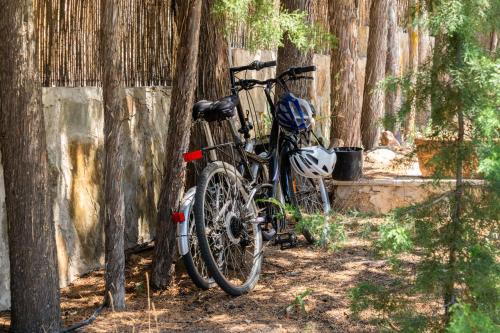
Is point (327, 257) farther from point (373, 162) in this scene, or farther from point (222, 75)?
point (373, 162)

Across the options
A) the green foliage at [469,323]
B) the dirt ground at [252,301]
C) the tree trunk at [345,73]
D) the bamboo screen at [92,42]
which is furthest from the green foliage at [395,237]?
the tree trunk at [345,73]

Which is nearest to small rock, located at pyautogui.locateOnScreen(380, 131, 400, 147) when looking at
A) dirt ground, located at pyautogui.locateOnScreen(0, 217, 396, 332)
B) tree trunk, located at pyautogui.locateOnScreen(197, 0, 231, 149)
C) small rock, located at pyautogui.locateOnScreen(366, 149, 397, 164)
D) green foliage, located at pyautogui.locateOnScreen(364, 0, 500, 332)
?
small rock, located at pyautogui.locateOnScreen(366, 149, 397, 164)

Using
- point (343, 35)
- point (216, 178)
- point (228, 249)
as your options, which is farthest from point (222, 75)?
point (343, 35)

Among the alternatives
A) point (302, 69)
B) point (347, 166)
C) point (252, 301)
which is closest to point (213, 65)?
point (302, 69)

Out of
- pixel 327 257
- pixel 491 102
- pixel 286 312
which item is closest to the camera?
pixel 491 102

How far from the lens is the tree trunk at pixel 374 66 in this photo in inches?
515

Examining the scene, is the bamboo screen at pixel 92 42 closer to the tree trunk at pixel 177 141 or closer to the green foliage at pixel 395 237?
the tree trunk at pixel 177 141

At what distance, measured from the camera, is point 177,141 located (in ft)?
19.3

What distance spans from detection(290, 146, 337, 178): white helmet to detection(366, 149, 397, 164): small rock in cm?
570

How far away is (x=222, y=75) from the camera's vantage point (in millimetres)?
6484

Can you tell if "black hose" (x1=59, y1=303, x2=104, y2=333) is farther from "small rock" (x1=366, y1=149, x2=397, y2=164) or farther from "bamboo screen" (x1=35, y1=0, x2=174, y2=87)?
"small rock" (x1=366, y1=149, x2=397, y2=164)

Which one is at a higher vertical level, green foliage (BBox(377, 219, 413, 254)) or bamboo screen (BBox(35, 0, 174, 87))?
bamboo screen (BBox(35, 0, 174, 87))

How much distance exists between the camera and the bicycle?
555 cm

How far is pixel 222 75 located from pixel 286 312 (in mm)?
2039
